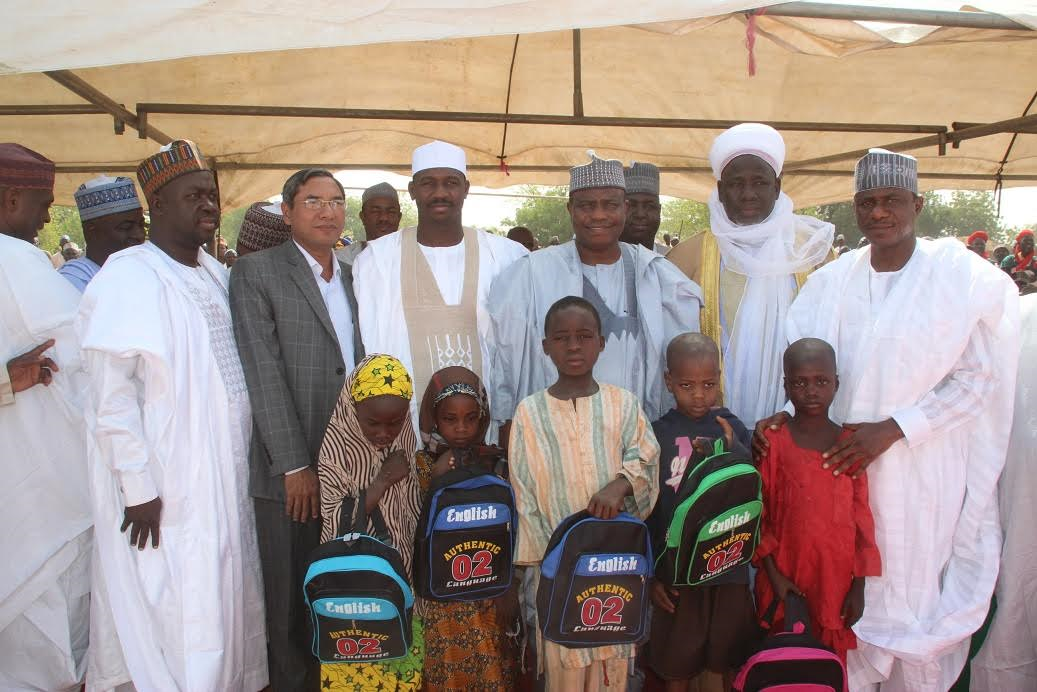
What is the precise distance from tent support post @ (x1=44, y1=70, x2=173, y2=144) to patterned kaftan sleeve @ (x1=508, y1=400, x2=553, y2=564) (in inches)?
106

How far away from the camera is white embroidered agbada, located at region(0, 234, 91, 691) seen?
278cm

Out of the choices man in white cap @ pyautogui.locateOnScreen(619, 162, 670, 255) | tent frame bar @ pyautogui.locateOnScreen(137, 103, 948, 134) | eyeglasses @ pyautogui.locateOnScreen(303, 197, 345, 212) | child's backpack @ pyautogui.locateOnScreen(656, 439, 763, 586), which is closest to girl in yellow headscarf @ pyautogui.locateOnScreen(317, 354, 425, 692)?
eyeglasses @ pyautogui.locateOnScreen(303, 197, 345, 212)

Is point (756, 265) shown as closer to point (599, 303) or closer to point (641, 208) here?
point (599, 303)

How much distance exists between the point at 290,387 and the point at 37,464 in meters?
1.03

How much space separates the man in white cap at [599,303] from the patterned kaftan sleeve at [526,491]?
34cm

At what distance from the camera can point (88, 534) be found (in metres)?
3.01

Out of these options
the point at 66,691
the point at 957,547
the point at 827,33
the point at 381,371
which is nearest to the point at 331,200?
the point at 381,371

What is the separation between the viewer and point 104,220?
11.3 feet

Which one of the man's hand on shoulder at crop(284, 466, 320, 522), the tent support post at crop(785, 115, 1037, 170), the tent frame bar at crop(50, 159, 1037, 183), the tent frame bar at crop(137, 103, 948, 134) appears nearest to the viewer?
the man's hand on shoulder at crop(284, 466, 320, 522)

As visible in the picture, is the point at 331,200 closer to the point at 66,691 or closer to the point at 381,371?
the point at 381,371

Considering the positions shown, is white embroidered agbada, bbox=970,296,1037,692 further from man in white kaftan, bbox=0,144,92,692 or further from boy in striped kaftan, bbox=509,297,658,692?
man in white kaftan, bbox=0,144,92,692

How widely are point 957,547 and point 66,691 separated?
3.58m

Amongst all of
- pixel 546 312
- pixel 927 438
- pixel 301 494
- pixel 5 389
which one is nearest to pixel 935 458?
pixel 927 438

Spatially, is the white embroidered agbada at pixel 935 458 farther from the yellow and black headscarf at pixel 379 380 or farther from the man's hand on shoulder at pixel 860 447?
the yellow and black headscarf at pixel 379 380
